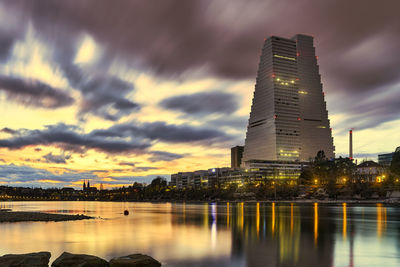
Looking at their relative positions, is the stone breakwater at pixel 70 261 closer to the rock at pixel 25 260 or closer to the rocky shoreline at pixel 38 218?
the rock at pixel 25 260

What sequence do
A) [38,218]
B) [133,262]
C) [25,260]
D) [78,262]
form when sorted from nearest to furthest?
1. [25,260]
2. [133,262]
3. [78,262]
4. [38,218]

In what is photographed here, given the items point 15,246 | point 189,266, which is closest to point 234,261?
point 189,266

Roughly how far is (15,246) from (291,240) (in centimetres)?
3105

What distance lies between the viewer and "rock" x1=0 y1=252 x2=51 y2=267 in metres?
24.8

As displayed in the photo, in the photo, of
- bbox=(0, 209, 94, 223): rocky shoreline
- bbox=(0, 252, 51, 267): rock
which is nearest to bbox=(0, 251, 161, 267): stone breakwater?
bbox=(0, 252, 51, 267): rock

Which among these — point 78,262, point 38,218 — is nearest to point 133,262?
point 78,262

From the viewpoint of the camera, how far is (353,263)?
29.2 meters

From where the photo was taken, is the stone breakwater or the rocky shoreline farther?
the rocky shoreline

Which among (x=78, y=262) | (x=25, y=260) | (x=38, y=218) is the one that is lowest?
(x=38, y=218)

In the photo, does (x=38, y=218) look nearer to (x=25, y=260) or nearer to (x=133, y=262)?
(x=25, y=260)

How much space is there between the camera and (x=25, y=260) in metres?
25.6

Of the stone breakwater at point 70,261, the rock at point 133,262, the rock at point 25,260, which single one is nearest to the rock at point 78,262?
the stone breakwater at point 70,261

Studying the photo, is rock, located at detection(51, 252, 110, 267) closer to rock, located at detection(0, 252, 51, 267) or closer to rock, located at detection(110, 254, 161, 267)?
rock, located at detection(0, 252, 51, 267)

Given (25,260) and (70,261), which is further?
(70,261)
